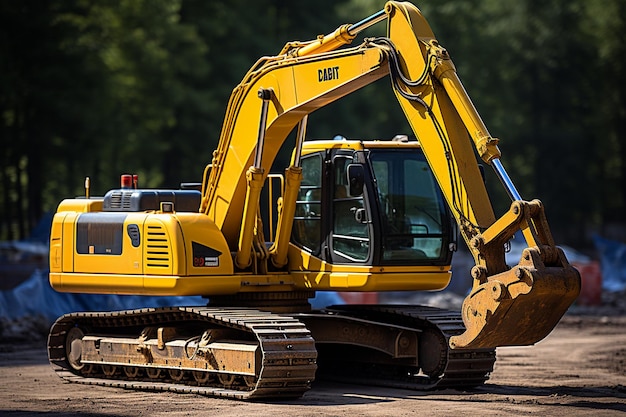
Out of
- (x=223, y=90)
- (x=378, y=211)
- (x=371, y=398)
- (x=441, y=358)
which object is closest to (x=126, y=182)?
(x=378, y=211)

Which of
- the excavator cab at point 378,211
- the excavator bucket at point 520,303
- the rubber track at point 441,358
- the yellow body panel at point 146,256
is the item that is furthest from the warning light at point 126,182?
the excavator bucket at point 520,303

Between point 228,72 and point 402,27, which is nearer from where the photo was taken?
point 402,27

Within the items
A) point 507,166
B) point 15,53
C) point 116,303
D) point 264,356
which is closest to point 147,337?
point 264,356

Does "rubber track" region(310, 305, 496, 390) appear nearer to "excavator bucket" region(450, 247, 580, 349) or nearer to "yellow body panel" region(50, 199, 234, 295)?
"yellow body panel" region(50, 199, 234, 295)

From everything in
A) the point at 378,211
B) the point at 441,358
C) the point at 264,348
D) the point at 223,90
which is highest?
the point at 223,90

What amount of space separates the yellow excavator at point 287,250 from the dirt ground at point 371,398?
337 mm

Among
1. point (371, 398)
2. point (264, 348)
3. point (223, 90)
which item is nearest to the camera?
point (264, 348)

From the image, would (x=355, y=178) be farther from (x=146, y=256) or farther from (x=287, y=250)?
(x=146, y=256)

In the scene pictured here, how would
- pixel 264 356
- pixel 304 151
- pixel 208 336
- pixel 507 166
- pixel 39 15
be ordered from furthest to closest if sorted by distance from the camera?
1. pixel 507 166
2. pixel 39 15
3. pixel 304 151
4. pixel 208 336
5. pixel 264 356

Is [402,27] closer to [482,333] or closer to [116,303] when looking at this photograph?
[482,333]

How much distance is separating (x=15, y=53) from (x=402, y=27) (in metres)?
24.6

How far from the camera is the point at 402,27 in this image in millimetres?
12859

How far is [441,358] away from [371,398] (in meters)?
1.00

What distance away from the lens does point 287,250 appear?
15.0 m
